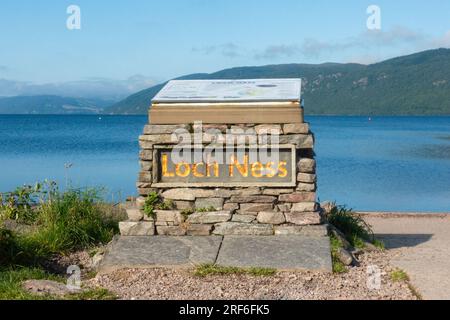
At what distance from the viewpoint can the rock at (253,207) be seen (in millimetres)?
9234

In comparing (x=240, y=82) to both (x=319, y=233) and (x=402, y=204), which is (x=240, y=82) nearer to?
(x=319, y=233)

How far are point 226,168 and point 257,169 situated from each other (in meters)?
0.37

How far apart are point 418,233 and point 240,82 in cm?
403

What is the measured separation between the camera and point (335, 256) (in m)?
8.70

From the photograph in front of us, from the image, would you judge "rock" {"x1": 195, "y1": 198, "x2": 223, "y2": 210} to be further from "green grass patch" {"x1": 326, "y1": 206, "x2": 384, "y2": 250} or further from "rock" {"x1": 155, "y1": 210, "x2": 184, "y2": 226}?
"green grass patch" {"x1": 326, "y1": 206, "x2": 384, "y2": 250}

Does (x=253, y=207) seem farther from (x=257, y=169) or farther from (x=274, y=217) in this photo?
(x=257, y=169)

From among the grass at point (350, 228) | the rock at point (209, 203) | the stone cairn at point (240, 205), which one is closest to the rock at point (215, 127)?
the stone cairn at point (240, 205)

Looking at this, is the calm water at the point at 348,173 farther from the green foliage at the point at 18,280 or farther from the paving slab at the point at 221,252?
the green foliage at the point at 18,280

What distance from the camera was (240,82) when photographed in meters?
10.5

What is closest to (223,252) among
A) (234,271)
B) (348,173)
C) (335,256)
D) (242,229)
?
(234,271)

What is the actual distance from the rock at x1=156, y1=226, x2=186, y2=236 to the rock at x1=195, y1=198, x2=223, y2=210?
34cm

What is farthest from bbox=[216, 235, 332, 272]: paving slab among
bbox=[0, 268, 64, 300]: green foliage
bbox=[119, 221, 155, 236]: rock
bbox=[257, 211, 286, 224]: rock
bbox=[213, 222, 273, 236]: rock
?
bbox=[0, 268, 64, 300]: green foliage
